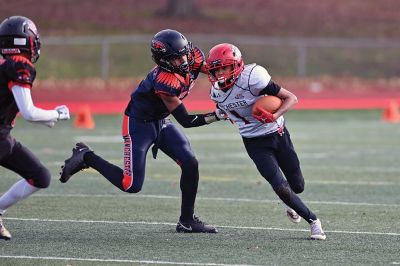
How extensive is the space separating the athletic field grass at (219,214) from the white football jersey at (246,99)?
89 centimetres

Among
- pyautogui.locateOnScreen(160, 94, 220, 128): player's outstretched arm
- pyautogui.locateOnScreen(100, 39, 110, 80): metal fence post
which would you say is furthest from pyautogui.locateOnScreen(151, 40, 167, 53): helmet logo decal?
pyautogui.locateOnScreen(100, 39, 110, 80): metal fence post

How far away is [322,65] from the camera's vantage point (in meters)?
31.2

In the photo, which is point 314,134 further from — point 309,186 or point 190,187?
point 190,187

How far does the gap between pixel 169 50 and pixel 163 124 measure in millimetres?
748

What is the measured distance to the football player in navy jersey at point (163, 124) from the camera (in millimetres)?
8359

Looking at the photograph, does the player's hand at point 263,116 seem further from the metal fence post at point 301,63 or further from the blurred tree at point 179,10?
the blurred tree at point 179,10

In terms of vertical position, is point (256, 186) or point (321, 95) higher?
point (256, 186)

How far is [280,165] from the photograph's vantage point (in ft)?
28.1

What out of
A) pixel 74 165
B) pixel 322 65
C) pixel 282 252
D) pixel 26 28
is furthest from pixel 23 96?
pixel 322 65

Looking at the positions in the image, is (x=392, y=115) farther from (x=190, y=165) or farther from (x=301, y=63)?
(x=190, y=165)

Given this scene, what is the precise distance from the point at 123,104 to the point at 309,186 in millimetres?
14131

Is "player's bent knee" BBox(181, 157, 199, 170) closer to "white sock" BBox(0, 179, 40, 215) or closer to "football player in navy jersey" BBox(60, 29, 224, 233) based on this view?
"football player in navy jersey" BBox(60, 29, 224, 233)

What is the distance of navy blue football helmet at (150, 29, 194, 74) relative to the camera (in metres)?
8.37

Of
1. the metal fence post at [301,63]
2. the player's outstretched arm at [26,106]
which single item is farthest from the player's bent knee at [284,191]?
the metal fence post at [301,63]
